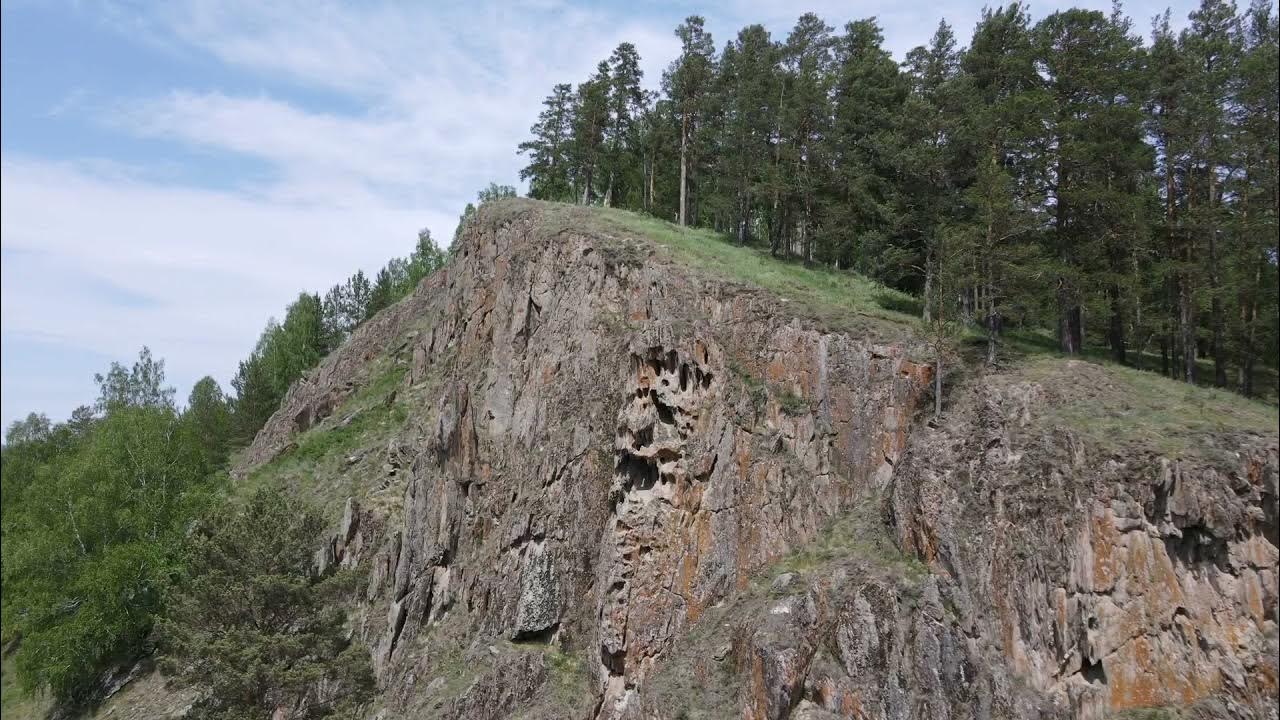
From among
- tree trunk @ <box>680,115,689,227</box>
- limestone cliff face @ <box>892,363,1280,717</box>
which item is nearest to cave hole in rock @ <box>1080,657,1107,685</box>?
limestone cliff face @ <box>892,363,1280,717</box>

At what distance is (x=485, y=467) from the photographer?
30688 millimetres

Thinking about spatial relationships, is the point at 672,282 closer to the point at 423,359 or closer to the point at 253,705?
the point at 423,359

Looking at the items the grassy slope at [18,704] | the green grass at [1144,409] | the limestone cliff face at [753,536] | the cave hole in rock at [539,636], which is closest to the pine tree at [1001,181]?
the green grass at [1144,409]

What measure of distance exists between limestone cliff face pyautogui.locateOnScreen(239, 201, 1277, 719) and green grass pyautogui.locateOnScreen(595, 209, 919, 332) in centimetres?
124

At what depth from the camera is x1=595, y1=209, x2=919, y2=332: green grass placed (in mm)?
28453

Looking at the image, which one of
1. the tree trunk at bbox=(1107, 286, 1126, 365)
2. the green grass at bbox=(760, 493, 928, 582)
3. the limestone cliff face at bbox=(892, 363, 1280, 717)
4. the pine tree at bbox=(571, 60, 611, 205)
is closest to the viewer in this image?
the limestone cliff face at bbox=(892, 363, 1280, 717)

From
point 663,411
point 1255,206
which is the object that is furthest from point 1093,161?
point 663,411

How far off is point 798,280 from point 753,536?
1412cm

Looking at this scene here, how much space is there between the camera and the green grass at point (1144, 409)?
62.2 ft

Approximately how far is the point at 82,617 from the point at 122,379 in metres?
38.5

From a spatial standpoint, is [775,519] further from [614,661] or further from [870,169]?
[870,169]

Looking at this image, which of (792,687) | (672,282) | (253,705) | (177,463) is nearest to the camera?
(792,687)

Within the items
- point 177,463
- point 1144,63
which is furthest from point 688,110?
point 177,463

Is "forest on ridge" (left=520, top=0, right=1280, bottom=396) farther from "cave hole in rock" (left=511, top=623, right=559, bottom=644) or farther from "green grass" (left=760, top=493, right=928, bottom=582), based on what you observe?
"cave hole in rock" (left=511, top=623, right=559, bottom=644)
